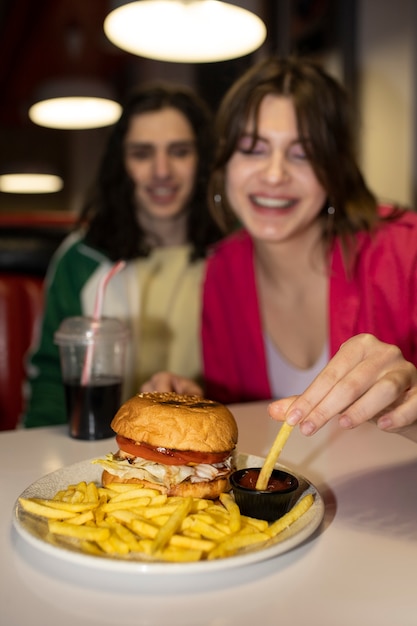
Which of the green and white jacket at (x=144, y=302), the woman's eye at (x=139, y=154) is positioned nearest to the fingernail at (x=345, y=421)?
the green and white jacket at (x=144, y=302)

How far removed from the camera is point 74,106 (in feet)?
12.8

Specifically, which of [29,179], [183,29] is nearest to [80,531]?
[183,29]

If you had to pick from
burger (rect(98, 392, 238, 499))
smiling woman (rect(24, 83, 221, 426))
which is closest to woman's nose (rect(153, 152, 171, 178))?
smiling woman (rect(24, 83, 221, 426))

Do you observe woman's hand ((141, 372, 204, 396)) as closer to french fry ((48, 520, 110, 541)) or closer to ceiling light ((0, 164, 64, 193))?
french fry ((48, 520, 110, 541))

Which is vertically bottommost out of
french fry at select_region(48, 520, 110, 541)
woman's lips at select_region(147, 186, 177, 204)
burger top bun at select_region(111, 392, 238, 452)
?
french fry at select_region(48, 520, 110, 541)

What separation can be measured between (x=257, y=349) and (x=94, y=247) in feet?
2.96

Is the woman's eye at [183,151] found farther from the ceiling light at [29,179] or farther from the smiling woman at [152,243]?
the ceiling light at [29,179]

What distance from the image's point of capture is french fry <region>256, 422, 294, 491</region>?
956 millimetres

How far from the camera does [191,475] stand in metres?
1.05

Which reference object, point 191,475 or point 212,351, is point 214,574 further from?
point 212,351

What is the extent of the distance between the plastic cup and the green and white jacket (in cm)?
90

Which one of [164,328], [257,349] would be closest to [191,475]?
[257,349]

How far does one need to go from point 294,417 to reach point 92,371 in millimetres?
750

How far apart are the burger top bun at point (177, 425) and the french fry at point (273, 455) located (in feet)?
0.35
